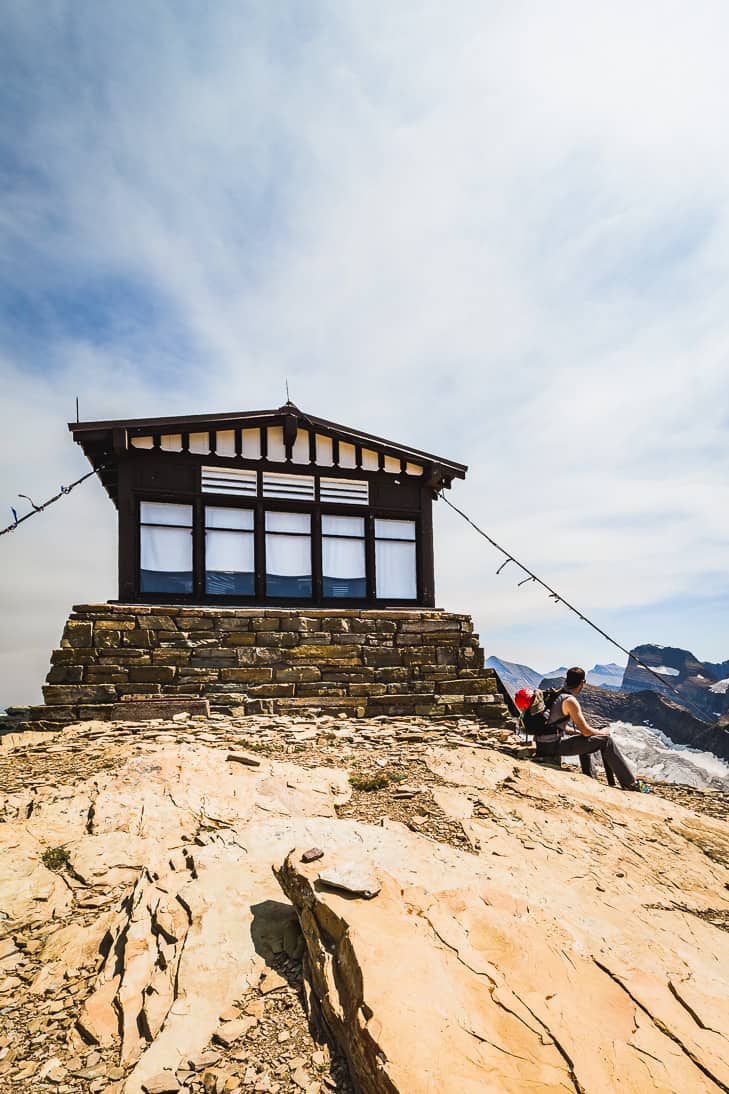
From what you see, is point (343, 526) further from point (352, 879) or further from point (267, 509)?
point (352, 879)

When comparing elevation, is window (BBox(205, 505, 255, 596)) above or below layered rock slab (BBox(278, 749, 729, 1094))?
above

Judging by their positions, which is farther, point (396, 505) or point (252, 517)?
point (396, 505)

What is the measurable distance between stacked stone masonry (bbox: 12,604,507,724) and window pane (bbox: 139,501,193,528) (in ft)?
9.66

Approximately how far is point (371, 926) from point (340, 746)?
5.47 meters

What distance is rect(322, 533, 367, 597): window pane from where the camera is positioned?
14.0 metres

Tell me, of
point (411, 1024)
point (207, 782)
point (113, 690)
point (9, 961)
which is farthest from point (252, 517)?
point (411, 1024)

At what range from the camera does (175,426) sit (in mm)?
12977

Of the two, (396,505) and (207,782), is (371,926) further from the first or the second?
(396,505)

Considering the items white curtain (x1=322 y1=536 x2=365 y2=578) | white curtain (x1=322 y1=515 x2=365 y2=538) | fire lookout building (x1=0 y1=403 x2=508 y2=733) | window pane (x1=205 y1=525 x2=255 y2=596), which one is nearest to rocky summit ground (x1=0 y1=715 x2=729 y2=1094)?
fire lookout building (x1=0 y1=403 x2=508 y2=733)

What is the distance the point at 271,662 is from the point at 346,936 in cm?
781

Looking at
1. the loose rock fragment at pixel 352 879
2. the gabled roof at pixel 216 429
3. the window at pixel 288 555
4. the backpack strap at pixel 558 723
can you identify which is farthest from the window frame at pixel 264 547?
the loose rock fragment at pixel 352 879

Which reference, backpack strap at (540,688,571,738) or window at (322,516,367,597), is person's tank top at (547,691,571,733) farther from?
window at (322,516,367,597)

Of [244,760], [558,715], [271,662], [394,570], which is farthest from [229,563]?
[558,715]

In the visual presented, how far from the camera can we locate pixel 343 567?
14.2 m
